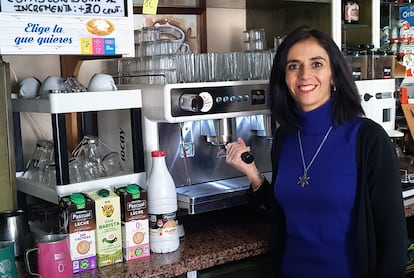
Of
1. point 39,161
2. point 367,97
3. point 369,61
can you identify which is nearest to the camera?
point 39,161

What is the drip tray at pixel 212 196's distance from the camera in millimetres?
1693

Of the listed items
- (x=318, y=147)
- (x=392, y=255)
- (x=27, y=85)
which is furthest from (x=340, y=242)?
(x=27, y=85)

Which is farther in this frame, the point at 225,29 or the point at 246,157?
the point at 225,29

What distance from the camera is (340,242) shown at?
5.01 feet

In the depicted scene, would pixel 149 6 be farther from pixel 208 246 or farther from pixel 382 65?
pixel 382 65

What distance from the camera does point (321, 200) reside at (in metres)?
1.54

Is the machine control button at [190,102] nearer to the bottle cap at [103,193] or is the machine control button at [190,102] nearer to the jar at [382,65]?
the bottle cap at [103,193]

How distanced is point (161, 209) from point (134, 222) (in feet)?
0.29

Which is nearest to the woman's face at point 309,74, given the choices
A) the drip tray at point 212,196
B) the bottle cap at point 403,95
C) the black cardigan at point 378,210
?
the black cardigan at point 378,210

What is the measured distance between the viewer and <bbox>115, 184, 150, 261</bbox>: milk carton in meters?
1.58

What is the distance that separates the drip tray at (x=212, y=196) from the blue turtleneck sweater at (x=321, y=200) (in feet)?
0.55

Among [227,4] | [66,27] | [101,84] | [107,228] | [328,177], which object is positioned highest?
[227,4]

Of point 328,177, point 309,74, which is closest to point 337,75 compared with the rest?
point 309,74

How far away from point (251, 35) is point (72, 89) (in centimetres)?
72
